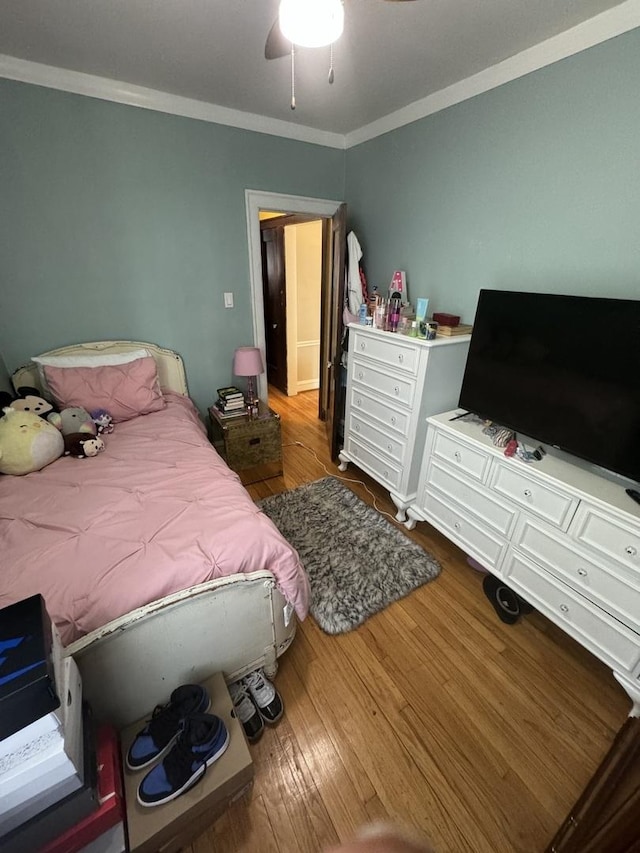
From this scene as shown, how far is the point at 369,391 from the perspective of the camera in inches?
92.9

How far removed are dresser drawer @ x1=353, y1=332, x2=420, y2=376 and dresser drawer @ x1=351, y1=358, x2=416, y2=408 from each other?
60 mm

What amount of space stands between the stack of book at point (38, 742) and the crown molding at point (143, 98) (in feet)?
8.56

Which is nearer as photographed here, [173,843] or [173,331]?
[173,843]

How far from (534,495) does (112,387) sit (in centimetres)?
240

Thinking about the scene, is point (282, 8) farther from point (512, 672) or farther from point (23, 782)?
point (512, 672)

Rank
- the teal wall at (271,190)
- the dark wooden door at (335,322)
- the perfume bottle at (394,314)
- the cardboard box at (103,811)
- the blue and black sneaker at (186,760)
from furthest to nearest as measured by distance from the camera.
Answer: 1. the dark wooden door at (335,322)
2. the perfume bottle at (394,314)
3. the teal wall at (271,190)
4. the blue and black sneaker at (186,760)
5. the cardboard box at (103,811)

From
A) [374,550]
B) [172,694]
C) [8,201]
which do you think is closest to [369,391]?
[374,550]

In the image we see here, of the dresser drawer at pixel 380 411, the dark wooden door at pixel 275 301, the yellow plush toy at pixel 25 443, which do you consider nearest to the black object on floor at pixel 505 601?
the dresser drawer at pixel 380 411

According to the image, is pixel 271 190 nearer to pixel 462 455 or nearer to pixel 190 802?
pixel 462 455

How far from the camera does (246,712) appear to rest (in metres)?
1.26

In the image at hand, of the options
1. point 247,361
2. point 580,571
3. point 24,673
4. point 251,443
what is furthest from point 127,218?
point 580,571

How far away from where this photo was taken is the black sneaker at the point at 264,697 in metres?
1.28

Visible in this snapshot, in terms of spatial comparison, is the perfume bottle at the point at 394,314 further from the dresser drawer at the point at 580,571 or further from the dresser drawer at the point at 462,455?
the dresser drawer at the point at 580,571

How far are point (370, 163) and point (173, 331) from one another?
1947mm
